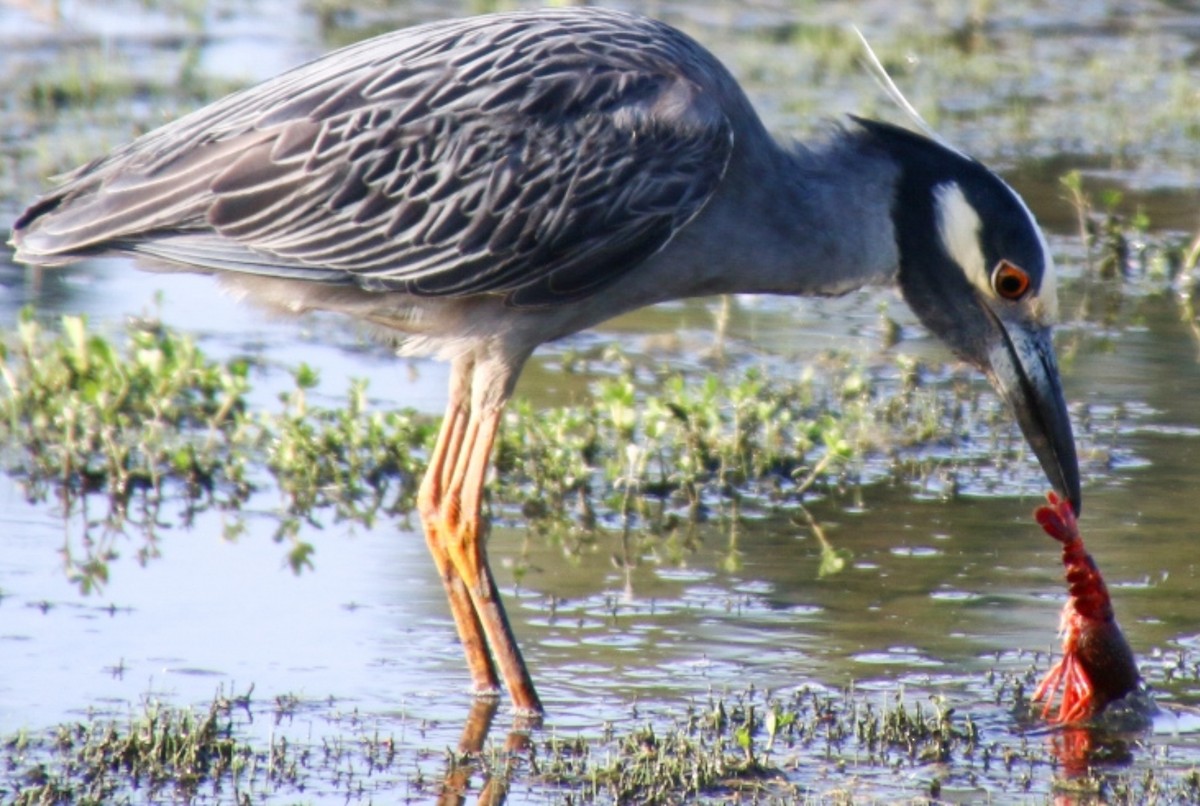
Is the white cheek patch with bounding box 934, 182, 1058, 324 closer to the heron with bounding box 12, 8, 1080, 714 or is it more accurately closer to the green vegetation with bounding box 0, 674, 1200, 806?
the heron with bounding box 12, 8, 1080, 714

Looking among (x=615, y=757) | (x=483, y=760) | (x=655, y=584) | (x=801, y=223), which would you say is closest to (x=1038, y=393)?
(x=801, y=223)

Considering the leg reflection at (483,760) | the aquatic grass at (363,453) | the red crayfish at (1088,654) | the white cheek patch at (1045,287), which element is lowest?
the leg reflection at (483,760)

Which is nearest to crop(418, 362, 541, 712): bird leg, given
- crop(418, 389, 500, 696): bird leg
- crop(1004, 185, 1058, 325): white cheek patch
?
crop(418, 389, 500, 696): bird leg

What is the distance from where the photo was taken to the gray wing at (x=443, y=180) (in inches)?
222

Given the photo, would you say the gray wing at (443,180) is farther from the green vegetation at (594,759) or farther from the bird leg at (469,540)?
the green vegetation at (594,759)

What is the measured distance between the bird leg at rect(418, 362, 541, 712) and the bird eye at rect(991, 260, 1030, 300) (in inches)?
54.0

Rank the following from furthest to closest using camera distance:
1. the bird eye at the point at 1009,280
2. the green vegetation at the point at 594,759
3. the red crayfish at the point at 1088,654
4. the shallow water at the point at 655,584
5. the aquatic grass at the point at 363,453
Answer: the aquatic grass at the point at 363,453 → the bird eye at the point at 1009,280 → the shallow water at the point at 655,584 → the red crayfish at the point at 1088,654 → the green vegetation at the point at 594,759

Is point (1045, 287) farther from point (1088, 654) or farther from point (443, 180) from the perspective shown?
point (443, 180)

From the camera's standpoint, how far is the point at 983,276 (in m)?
5.89

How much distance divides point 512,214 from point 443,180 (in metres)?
0.21

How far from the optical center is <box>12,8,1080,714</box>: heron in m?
5.64

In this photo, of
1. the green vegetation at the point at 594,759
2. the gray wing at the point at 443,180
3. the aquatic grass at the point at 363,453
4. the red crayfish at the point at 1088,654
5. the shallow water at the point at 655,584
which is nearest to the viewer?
the green vegetation at the point at 594,759

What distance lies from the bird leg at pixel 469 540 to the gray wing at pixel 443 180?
399 mm

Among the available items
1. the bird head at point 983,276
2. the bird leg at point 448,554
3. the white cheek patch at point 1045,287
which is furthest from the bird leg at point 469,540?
the white cheek patch at point 1045,287
